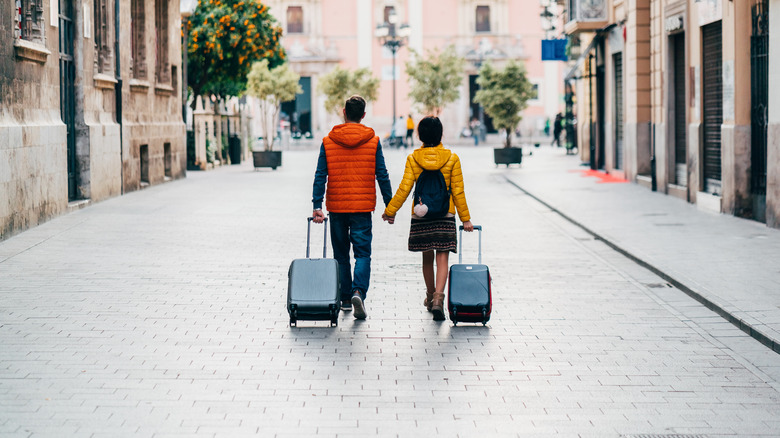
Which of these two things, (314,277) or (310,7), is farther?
(310,7)

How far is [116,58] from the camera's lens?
23.1m

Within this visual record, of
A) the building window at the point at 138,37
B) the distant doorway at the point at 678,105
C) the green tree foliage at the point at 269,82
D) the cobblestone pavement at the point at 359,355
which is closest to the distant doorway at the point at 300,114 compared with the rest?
the green tree foliage at the point at 269,82

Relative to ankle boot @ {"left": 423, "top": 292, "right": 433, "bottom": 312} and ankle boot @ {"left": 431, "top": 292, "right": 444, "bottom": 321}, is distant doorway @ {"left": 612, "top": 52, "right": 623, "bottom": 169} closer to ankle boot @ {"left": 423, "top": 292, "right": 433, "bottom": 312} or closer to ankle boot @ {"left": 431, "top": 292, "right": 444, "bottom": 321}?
ankle boot @ {"left": 423, "top": 292, "right": 433, "bottom": 312}

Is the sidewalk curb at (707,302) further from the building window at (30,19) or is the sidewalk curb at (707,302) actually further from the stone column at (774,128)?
the building window at (30,19)

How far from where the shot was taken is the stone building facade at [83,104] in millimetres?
15359

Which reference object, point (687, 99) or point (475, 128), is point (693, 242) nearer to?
point (687, 99)

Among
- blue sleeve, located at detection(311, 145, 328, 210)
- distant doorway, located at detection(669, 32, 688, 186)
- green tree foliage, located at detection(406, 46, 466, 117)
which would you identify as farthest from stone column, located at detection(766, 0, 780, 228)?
green tree foliage, located at detection(406, 46, 466, 117)

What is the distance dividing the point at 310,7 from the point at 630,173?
4388cm

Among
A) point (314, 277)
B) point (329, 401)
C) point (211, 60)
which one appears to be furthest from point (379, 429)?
point (211, 60)

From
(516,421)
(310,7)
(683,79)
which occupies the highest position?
(310,7)

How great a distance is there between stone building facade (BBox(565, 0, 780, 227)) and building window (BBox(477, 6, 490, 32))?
35977 millimetres

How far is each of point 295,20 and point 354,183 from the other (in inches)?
2392

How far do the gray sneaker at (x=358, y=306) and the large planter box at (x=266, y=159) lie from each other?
25425 mm

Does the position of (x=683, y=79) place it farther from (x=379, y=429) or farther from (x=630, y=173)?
(x=379, y=429)
